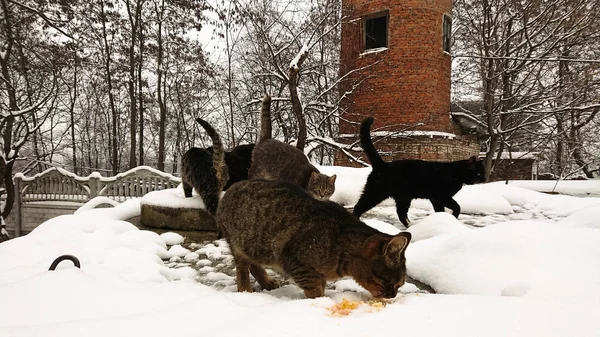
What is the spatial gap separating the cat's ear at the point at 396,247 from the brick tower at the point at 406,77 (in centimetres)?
1015

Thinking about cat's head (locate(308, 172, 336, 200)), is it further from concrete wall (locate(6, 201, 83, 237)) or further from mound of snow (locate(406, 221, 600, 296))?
concrete wall (locate(6, 201, 83, 237))

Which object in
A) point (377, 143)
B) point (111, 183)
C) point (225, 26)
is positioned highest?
point (225, 26)

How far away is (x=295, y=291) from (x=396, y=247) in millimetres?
884

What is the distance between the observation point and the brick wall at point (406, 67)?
12.1 metres

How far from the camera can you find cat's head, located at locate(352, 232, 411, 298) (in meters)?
1.88

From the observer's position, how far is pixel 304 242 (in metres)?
2.12

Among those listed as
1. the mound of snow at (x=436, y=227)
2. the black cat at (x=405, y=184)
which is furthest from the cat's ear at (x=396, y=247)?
the black cat at (x=405, y=184)

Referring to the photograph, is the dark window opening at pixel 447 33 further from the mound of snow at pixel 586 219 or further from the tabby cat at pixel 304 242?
the tabby cat at pixel 304 242

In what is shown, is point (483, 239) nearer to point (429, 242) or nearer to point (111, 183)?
point (429, 242)

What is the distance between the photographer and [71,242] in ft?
12.1

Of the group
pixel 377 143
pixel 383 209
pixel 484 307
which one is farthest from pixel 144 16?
pixel 484 307

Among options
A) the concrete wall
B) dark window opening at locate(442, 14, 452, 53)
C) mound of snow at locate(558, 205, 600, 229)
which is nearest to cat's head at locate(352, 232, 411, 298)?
mound of snow at locate(558, 205, 600, 229)

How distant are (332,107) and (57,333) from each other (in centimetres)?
1168

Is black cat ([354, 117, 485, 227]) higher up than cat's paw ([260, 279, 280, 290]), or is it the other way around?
black cat ([354, 117, 485, 227])
